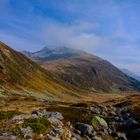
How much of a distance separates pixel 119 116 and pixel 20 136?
864 inches

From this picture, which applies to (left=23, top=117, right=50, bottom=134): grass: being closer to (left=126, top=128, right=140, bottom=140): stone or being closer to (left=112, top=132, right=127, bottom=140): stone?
(left=112, top=132, right=127, bottom=140): stone

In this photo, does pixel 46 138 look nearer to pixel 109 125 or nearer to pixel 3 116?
pixel 3 116

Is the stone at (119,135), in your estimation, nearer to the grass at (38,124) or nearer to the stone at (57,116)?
the stone at (57,116)

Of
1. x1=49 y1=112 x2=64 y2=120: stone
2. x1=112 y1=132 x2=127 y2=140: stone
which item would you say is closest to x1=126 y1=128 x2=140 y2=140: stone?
x1=112 y1=132 x2=127 y2=140: stone

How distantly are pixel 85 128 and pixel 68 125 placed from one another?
6.40ft

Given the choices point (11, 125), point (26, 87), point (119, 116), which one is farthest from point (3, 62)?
point (11, 125)

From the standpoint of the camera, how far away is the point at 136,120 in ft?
163

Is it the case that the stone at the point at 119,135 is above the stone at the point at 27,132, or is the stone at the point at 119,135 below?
above

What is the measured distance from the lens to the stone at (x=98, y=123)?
44.0 meters

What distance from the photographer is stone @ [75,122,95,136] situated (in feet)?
133

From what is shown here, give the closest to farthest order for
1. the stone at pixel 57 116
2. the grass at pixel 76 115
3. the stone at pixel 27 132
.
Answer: the stone at pixel 27 132 < the stone at pixel 57 116 < the grass at pixel 76 115

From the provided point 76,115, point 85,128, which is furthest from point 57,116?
point 76,115

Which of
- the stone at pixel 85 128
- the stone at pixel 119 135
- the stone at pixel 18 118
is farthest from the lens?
the stone at pixel 119 135

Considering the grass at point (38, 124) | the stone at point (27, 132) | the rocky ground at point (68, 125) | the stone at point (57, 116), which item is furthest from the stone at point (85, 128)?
the stone at point (27, 132)
